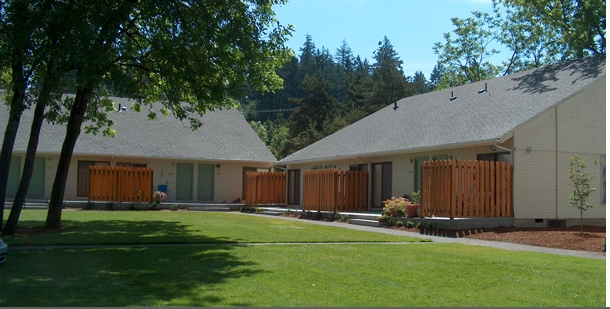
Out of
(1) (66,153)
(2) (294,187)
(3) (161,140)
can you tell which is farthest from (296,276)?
(3) (161,140)

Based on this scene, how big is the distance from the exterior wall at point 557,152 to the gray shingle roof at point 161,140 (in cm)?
1780

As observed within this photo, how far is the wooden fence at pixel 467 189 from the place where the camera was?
18.2 meters

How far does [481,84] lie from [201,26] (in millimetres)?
16369

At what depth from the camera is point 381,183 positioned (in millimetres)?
25953

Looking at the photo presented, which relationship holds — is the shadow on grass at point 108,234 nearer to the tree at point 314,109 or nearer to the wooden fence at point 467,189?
the wooden fence at point 467,189

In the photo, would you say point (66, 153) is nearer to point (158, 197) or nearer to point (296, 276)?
point (296, 276)

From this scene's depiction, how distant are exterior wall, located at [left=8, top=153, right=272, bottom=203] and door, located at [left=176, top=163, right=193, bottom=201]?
0.19 m

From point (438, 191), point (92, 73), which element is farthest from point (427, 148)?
point (92, 73)

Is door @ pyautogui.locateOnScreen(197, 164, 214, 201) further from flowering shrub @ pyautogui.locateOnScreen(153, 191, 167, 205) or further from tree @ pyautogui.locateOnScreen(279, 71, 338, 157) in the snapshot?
tree @ pyautogui.locateOnScreen(279, 71, 338, 157)

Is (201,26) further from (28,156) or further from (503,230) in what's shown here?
(503,230)

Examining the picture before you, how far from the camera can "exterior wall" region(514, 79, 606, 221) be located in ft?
63.7

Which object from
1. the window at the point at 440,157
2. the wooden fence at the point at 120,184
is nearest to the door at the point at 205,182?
the wooden fence at the point at 120,184

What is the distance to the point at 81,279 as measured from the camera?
880cm

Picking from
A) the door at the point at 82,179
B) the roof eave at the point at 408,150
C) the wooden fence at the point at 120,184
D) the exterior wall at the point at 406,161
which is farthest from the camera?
the door at the point at 82,179
